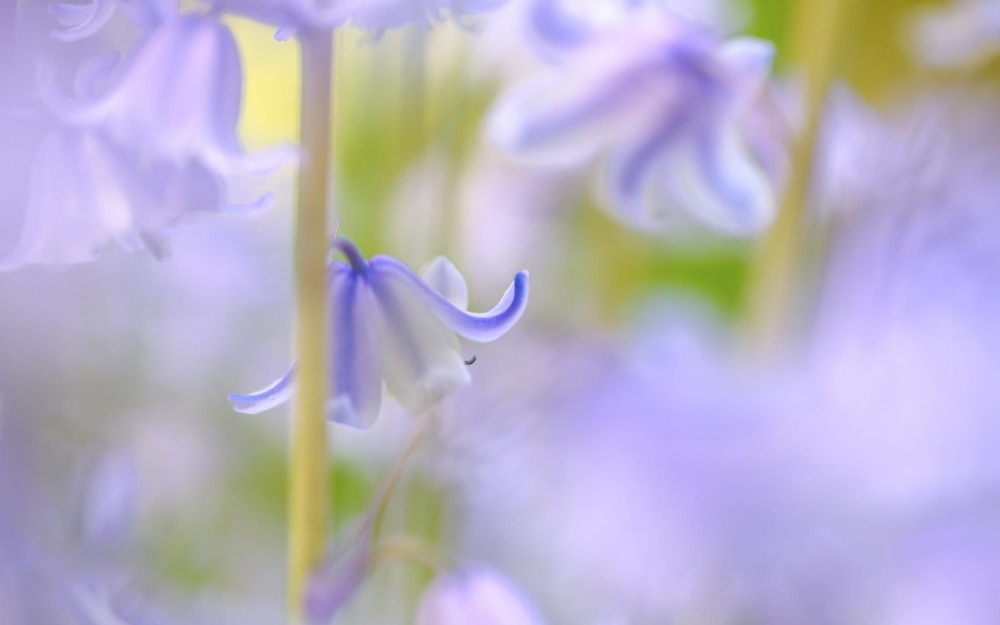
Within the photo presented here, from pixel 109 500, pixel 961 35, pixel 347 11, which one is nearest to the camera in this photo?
pixel 347 11

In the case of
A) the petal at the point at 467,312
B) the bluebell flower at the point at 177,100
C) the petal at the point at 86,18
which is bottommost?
the petal at the point at 467,312

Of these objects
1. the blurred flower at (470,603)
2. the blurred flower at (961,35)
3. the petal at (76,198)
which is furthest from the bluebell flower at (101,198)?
the blurred flower at (961,35)

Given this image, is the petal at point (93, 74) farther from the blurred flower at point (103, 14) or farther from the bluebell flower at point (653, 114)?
the bluebell flower at point (653, 114)

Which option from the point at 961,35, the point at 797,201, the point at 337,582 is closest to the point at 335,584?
the point at 337,582

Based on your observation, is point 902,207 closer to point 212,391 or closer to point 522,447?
point 522,447

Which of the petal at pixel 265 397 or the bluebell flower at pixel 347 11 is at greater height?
the bluebell flower at pixel 347 11

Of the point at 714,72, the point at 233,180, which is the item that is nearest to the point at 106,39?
the point at 233,180

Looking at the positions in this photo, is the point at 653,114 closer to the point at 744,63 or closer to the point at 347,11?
the point at 744,63
